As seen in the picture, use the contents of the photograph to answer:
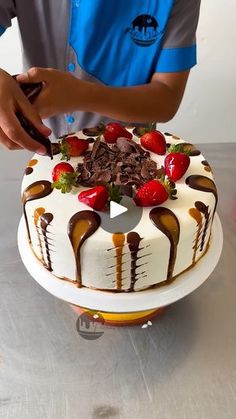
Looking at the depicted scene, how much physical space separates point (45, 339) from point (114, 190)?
34cm

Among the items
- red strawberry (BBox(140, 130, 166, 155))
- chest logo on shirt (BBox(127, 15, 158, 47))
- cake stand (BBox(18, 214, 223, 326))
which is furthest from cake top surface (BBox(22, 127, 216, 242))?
chest logo on shirt (BBox(127, 15, 158, 47))

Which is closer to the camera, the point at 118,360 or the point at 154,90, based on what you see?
the point at 118,360

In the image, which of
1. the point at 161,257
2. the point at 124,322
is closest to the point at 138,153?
the point at 161,257

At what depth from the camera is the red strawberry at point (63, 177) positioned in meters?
0.91

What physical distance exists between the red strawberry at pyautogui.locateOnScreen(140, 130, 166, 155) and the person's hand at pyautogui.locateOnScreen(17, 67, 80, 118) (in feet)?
0.58

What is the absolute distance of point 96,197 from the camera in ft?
2.80

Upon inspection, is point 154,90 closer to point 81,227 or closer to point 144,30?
point 144,30

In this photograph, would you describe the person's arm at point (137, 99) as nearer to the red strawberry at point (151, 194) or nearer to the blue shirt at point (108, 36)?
the blue shirt at point (108, 36)

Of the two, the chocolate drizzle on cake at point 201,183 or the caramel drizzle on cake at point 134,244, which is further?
the chocolate drizzle on cake at point 201,183

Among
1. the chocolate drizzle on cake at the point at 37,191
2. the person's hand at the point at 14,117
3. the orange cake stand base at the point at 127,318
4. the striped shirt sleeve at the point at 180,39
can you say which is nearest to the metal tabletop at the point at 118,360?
the orange cake stand base at the point at 127,318

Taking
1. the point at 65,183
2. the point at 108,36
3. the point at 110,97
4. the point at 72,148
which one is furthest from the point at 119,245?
the point at 108,36

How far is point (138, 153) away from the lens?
1.00 meters

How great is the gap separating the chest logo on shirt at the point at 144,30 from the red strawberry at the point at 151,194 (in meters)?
0.45

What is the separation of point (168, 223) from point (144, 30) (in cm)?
54
